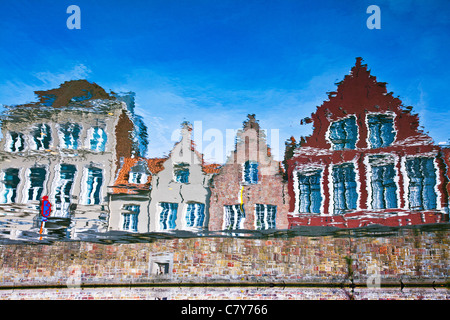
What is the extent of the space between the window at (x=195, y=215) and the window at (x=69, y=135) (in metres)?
4.70

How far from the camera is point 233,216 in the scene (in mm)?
10625

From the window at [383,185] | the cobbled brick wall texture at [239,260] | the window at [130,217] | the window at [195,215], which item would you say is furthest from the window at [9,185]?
the window at [383,185]

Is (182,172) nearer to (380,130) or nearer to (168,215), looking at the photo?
(168,215)

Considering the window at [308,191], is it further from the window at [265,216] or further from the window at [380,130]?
the window at [380,130]

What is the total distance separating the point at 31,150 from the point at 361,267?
1181 cm

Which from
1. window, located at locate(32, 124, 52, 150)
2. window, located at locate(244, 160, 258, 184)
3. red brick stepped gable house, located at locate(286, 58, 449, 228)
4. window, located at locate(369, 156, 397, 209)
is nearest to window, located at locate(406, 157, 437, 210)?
red brick stepped gable house, located at locate(286, 58, 449, 228)

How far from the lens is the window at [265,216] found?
1023 cm

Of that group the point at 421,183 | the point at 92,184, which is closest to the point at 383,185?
the point at 421,183

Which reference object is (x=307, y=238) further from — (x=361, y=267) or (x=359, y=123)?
(x=359, y=123)

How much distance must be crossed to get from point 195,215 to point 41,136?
20.9 ft

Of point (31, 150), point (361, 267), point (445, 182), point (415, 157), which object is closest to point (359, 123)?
point (415, 157)

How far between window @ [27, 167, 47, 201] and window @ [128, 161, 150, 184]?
10.7 feet

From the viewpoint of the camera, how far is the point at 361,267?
29.6ft

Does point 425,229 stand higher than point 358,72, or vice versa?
point 358,72
